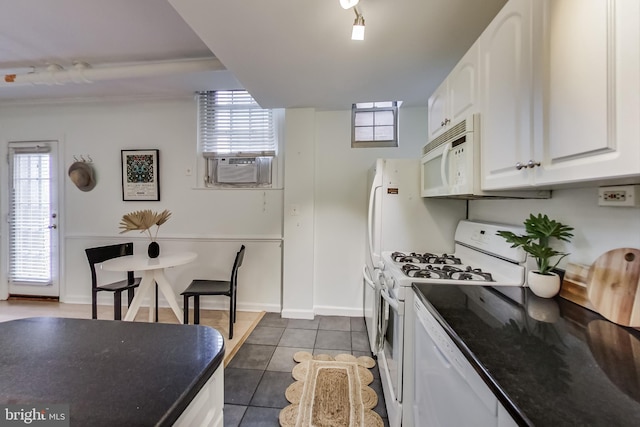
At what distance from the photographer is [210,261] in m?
3.10

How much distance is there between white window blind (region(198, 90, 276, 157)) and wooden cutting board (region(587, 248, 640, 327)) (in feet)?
8.78

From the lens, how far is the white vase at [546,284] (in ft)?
3.83

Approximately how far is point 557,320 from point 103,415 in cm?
135

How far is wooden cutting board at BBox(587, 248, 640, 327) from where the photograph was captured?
2.96 feet

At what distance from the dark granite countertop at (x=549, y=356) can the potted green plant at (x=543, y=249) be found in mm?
64

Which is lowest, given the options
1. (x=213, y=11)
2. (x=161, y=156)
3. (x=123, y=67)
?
(x=161, y=156)

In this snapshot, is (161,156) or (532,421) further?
(161,156)

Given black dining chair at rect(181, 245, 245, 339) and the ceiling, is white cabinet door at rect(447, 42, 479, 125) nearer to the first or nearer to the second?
the ceiling

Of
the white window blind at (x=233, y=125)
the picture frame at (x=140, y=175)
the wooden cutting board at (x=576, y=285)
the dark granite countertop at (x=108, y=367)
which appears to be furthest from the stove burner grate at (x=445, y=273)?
the picture frame at (x=140, y=175)

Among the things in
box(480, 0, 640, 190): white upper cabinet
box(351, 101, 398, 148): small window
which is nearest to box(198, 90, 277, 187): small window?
box(351, 101, 398, 148): small window

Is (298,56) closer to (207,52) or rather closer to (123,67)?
(207,52)

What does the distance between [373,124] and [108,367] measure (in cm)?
287

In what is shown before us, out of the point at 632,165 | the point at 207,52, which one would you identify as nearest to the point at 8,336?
the point at 632,165

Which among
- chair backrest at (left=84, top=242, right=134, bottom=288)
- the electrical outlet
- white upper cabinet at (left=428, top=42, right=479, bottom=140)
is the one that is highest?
white upper cabinet at (left=428, top=42, right=479, bottom=140)
